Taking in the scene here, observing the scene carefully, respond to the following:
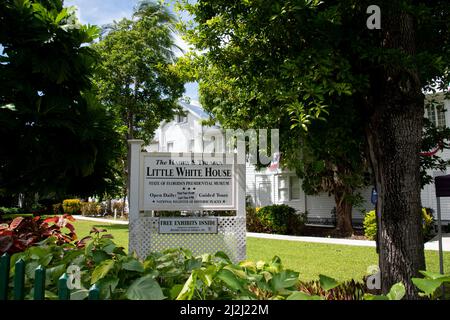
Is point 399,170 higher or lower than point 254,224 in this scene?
higher

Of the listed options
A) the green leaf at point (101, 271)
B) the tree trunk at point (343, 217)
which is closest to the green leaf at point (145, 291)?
the green leaf at point (101, 271)

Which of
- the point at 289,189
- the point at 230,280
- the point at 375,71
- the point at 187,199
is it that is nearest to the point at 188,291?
the point at 230,280

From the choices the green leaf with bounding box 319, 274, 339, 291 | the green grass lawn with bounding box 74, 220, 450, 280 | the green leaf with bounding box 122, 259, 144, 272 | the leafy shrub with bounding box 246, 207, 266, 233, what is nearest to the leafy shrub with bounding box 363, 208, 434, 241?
the green grass lawn with bounding box 74, 220, 450, 280

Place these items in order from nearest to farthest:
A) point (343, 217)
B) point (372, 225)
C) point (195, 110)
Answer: point (372, 225), point (343, 217), point (195, 110)

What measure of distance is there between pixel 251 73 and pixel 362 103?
1295 mm

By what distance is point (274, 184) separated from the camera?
2544cm

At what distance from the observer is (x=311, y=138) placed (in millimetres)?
4293

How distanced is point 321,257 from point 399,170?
6.40 meters

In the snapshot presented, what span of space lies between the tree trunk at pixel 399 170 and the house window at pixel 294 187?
65.0 ft

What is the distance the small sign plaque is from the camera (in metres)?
6.24

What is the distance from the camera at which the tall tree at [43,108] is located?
3564 millimetres

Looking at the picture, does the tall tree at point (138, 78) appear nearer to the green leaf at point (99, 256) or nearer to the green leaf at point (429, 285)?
the green leaf at point (99, 256)

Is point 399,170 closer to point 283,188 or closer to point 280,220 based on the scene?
point 280,220

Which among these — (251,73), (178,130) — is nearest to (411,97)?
(251,73)
